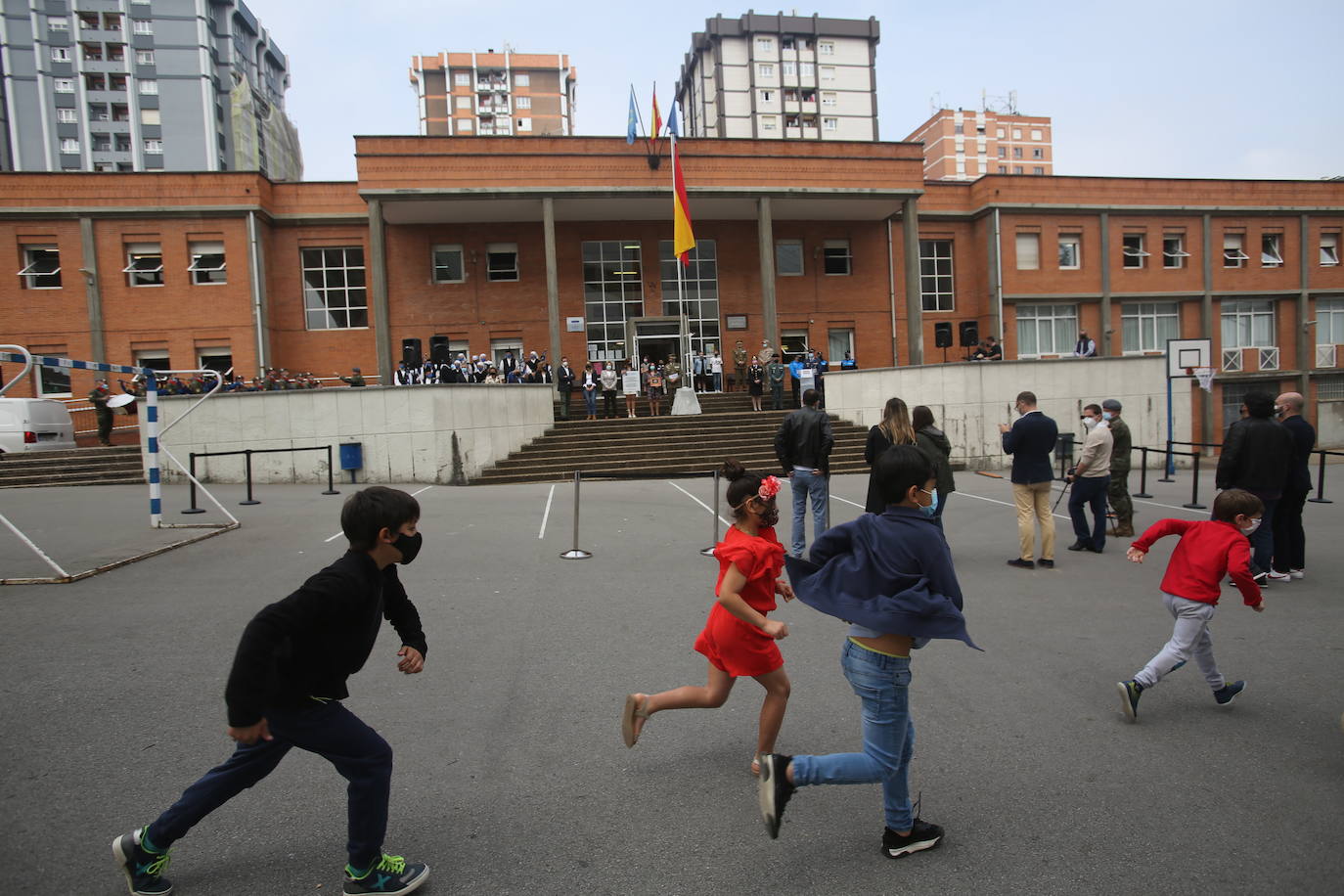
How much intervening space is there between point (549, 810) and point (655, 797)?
0.46 meters

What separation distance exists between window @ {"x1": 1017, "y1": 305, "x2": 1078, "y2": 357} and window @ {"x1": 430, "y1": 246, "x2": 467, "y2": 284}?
21569 millimetres

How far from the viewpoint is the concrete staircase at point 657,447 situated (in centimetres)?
1867

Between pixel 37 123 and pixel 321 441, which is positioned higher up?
pixel 37 123

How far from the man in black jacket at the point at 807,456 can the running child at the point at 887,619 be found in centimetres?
532

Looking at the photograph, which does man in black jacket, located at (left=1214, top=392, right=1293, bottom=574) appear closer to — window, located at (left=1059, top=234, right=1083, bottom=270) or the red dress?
the red dress

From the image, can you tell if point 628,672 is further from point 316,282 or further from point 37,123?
point 37,123

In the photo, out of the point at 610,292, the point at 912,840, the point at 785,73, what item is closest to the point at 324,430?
the point at 610,292

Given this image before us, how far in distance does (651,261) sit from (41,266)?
2042cm

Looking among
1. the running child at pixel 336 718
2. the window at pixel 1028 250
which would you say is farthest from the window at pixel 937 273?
the running child at pixel 336 718

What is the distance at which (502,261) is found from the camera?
2811 centimetres

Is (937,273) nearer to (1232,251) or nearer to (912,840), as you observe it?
(1232,251)

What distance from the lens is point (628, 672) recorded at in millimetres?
4949

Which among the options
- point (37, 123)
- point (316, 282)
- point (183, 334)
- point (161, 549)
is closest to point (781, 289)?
point (316, 282)

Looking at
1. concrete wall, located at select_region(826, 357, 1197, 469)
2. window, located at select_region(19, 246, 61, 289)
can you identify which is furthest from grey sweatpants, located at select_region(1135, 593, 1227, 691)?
window, located at select_region(19, 246, 61, 289)
